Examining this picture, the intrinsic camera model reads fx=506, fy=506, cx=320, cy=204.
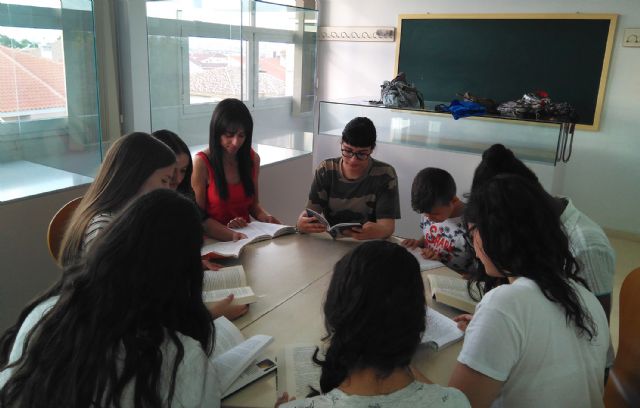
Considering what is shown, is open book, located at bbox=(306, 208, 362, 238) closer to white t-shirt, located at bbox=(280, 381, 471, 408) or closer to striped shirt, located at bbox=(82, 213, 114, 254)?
striped shirt, located at bbox=(82, 213, 114, 254)

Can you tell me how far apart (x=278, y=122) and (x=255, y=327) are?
265 centimetres

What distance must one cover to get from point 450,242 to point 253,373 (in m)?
1.24

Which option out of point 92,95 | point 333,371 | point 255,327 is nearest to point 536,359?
point 333,371

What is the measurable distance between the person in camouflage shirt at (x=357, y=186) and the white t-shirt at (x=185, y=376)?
4.43 ft

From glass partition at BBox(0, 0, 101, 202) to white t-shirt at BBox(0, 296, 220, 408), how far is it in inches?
54.1

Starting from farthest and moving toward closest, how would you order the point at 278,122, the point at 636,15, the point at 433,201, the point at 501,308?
the point at 636,15 < the point at 278,122 < the point at 433,201 < the point at 501,308

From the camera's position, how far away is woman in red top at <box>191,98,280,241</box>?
2531 millimetres

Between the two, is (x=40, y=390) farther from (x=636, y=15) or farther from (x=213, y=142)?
(x=636, y=15)

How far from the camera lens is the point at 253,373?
129 cm

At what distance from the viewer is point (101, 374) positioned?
3.05 ft

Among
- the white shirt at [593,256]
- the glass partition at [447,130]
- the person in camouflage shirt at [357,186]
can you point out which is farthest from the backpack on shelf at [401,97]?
the white shirt at [593,256]

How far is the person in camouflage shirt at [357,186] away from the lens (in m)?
2.46

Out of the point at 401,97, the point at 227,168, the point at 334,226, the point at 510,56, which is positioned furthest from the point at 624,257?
the point at 227,168

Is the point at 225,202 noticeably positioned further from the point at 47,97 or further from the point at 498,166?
the point at 498,166
